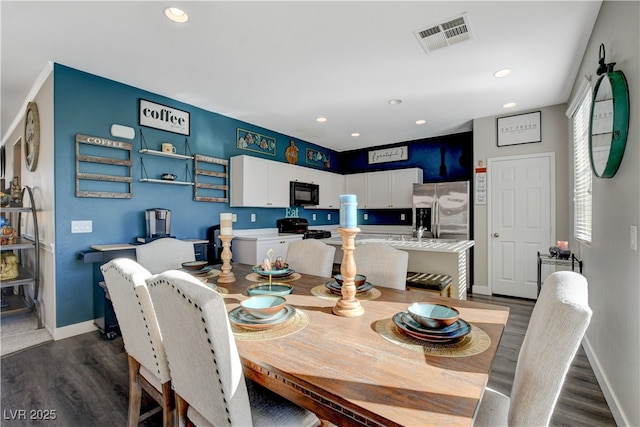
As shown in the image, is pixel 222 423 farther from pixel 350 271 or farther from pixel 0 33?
pixel 0 33

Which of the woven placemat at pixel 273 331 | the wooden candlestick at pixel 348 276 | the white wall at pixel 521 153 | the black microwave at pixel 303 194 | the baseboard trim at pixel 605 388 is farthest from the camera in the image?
the black microwave at pixel 303 194

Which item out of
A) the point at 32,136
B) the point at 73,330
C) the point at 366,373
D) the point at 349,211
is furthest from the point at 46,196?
the point at 366,373

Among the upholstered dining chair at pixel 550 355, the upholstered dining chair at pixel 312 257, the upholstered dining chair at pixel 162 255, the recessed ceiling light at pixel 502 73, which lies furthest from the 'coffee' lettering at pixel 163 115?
the upholstered dining chair at pixel 550 355

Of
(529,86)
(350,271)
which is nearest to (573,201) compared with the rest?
(529,86)

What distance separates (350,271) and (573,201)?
3.42m

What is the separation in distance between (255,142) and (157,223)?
2.05 metres

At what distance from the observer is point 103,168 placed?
3.11m

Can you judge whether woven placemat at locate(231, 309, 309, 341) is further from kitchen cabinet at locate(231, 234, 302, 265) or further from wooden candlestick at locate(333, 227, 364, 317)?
kitchen cabinet at locate(231, 234, 302, 265)

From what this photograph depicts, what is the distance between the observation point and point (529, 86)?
332 centimetres

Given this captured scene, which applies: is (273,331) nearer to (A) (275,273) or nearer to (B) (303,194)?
(A) (275,273)

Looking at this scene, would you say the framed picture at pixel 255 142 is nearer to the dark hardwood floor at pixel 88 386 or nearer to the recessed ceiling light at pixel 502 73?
the dark hardwood floor at pixel 88 386

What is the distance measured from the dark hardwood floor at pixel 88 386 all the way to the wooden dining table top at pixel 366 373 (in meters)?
1.26

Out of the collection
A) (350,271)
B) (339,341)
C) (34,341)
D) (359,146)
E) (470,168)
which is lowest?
(34,341)

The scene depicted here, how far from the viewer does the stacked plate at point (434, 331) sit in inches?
41.1
